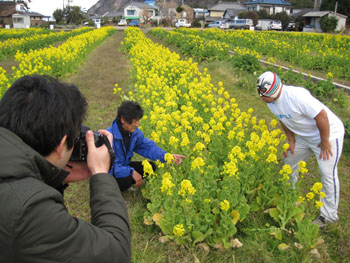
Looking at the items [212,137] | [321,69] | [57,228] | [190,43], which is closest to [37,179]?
[57,228]

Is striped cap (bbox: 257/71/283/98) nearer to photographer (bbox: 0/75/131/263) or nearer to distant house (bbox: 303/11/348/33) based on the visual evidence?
photographer (bbox: 0/75/131/263)

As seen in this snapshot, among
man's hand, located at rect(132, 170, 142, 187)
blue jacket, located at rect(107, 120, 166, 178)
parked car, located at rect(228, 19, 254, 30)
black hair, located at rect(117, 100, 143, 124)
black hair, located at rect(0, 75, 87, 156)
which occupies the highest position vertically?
parked car, located at rect(228, 19, 254, 30)

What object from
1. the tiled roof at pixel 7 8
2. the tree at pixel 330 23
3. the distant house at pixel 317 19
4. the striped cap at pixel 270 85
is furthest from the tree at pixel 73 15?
the striped cap at pixel 270 85

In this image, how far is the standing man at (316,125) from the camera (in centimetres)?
324

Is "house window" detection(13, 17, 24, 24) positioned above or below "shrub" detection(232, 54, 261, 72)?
above

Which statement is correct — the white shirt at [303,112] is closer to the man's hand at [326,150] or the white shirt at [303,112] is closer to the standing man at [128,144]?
the man's hand at [326,150]

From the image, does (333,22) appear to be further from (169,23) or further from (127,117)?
(127,117)

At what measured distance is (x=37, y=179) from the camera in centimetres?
118

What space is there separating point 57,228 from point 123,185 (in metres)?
2.77

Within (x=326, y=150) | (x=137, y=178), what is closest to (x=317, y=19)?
(x=326, y=150)

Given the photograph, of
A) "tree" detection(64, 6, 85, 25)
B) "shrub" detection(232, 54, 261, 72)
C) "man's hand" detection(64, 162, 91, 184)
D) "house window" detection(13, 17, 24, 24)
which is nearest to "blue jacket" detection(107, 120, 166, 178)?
"man's hand" detection(64, 162, 91, 184)

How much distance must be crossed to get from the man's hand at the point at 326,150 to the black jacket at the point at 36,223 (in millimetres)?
2690

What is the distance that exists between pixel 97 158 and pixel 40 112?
1.35 feet

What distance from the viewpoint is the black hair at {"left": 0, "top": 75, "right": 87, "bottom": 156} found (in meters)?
1.26
